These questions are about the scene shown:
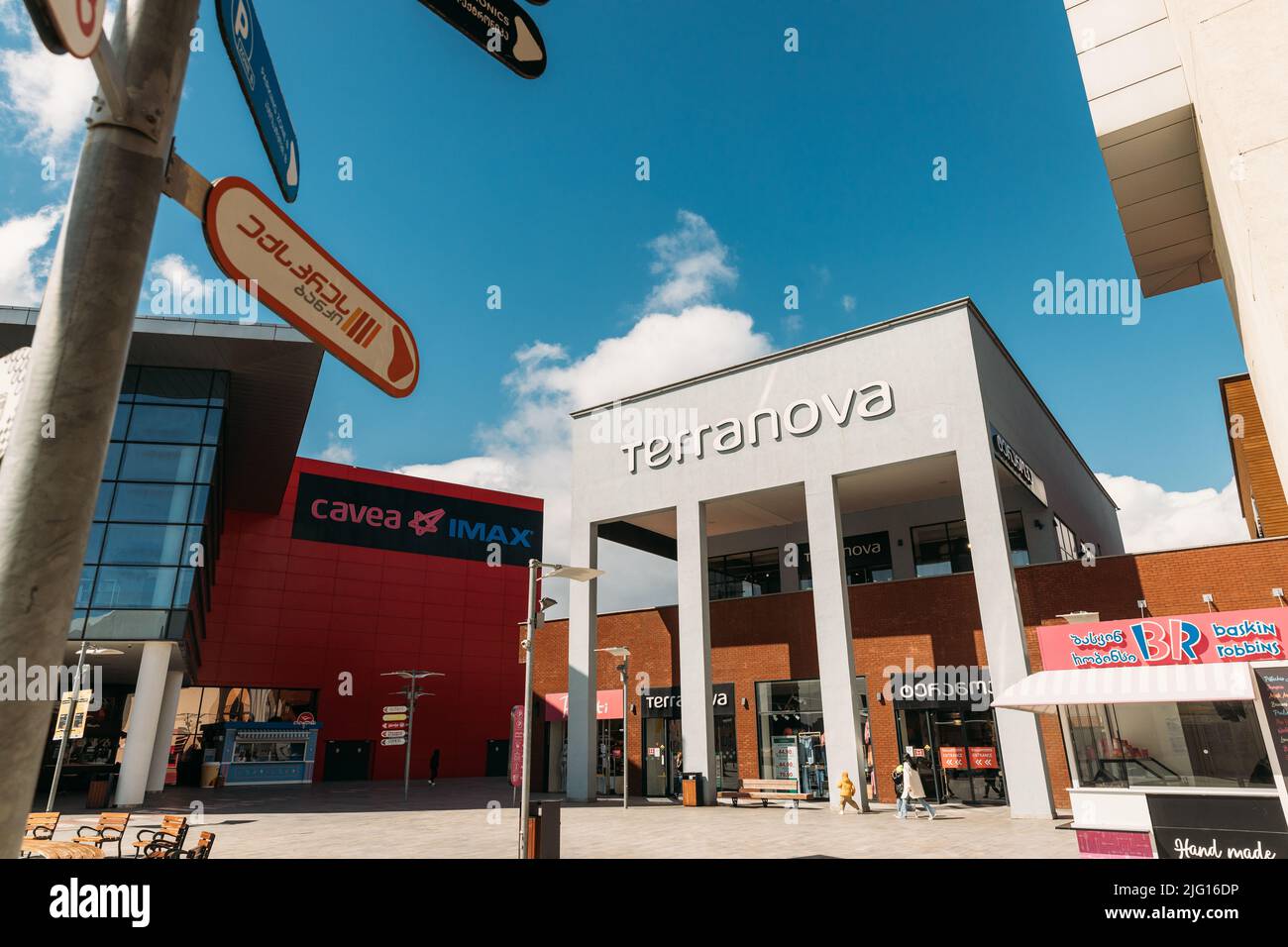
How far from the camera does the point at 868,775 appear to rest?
22938 millimetres

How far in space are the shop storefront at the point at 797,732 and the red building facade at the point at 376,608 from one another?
1848cm

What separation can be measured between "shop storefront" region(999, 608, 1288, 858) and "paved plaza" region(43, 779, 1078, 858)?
216 cm

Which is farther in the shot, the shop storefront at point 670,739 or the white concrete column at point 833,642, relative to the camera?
the shop storefront at point 670,739

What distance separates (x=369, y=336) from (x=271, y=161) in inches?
34.4

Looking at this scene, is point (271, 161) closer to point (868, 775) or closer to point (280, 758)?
point (868, 775)

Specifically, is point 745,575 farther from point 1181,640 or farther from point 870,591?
point 1181,640

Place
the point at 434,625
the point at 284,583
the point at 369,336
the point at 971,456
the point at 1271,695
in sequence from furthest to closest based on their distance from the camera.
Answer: the point at 434,625 < the point at 284,583 < the point at 971,456 < the point at 1271,695 < the point at 369,336

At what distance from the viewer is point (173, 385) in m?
25.8

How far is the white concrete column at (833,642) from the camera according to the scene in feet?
69.4

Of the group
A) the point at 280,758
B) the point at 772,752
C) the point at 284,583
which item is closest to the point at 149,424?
the point at 284,583

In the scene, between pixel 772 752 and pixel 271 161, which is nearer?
pixel 271 161

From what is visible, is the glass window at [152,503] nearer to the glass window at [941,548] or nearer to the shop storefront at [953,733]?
the shop storefront at [953,733]

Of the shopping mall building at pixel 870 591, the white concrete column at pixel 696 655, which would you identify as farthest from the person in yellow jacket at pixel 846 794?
the white concrete column at pixel 696 655

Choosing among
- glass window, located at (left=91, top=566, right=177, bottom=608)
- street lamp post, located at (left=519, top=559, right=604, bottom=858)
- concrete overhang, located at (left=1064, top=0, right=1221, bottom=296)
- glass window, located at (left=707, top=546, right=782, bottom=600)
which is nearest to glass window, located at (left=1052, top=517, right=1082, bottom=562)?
glass window, located at (left=707, top=546, right=782, bottom=600)
